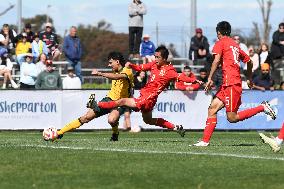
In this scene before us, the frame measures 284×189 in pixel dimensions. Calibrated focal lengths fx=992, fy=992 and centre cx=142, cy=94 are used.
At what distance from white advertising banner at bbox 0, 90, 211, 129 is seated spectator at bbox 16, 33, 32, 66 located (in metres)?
3.46

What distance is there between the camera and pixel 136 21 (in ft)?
111

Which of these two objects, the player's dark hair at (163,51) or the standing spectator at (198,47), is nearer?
the player's dark hair at (163,51)

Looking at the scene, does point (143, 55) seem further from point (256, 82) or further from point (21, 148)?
point (21, 148)

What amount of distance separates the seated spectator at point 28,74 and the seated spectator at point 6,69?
2.76 ft

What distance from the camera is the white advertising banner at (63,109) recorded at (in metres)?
29.6

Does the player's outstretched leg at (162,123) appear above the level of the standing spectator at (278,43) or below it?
below

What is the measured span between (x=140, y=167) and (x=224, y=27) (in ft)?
15.9

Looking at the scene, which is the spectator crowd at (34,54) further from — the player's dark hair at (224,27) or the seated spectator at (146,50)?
the player's dark hair at (224,27)

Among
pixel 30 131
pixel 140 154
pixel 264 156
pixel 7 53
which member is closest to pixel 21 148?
pixel 140 154

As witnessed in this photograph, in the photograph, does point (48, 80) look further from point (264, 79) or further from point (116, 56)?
point (116, 56)

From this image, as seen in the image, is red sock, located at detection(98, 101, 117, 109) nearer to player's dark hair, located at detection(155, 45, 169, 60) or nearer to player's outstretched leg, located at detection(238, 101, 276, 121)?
player's dark hair, located at detection(155, 45, 169, 60)

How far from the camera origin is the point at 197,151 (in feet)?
53.8

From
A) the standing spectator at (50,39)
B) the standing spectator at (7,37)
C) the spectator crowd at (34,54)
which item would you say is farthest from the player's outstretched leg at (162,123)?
the standing spectator at (50,39)

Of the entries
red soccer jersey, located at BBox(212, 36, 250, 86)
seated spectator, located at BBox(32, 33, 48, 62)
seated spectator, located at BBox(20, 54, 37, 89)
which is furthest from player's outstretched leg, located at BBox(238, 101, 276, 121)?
seated spectator, located at BBox(32, 33, 48, 62)
